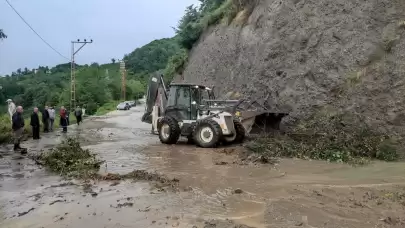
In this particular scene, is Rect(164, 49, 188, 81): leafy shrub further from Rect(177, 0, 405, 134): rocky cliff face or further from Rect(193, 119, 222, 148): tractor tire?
Rect(193, 119, 222, 148): tractor tire

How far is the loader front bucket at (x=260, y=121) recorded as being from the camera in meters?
14.9

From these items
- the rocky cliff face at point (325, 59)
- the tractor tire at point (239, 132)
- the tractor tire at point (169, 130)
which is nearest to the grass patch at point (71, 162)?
the tractor tire at point (169, 130)

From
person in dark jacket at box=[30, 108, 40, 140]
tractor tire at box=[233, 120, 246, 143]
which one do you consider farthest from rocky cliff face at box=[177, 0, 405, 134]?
person in dark jacket at box=[30, 108, 40, 140]

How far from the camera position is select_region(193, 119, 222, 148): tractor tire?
14.8 m

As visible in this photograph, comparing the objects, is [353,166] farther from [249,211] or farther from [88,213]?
[88,213]

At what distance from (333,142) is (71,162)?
7763mm

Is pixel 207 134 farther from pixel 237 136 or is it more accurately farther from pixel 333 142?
pixel 333 142

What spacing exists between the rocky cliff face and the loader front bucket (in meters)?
0.86

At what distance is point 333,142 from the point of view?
12836 mm

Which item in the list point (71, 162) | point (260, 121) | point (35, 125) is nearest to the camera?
point (71, 162)

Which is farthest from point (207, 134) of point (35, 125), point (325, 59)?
point (35, 125)

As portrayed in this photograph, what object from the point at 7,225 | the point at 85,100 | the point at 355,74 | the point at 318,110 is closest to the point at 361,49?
the point at 355,74

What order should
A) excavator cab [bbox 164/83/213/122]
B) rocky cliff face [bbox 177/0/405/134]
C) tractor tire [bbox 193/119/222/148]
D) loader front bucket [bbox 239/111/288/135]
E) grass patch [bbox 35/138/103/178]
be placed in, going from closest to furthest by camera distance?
grass patch [bbox 35/138/103/178] < rocky cliff face [bbox 177/0/405/134] < tractor tire [bbox 193/119/222/148] < loader front bucket [bbox 239/111/288/135] < excavator cab [bbox 164/83/213/122]

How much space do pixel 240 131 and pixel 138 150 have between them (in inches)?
149
